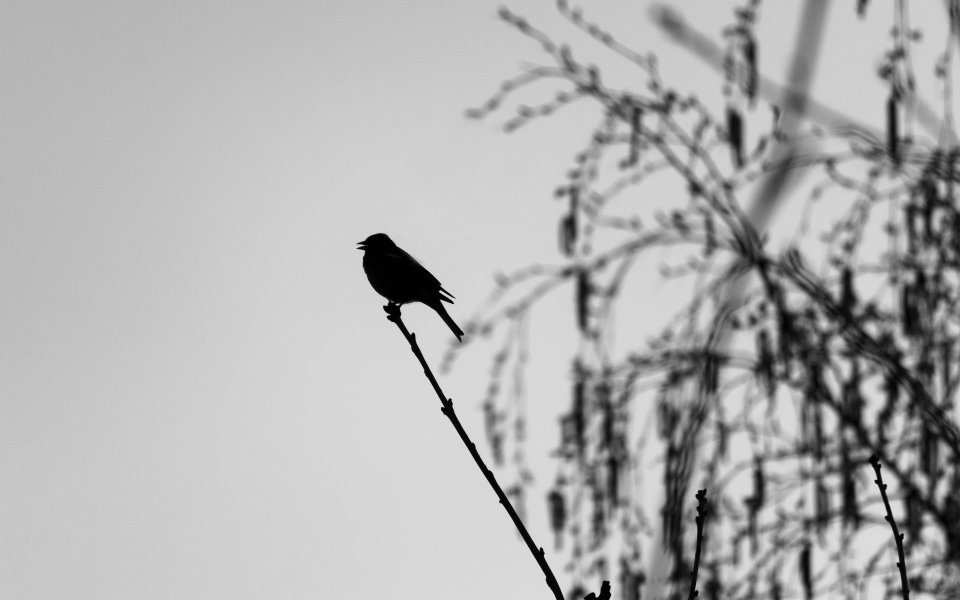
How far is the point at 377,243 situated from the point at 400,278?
0.21 m

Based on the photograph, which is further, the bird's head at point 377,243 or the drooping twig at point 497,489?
the bird's head at point 377,243

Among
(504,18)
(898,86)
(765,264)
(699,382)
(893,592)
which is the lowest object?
(893,592)

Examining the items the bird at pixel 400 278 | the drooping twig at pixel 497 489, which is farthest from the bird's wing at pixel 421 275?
the drooping twig at pixel 497 489

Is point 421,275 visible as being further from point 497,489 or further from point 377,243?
point 497,489

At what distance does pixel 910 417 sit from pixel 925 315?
12.2 inches

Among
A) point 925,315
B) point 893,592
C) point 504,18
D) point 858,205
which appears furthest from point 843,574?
point 504,18

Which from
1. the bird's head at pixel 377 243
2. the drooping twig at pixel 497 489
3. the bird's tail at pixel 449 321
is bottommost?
the drooping twig at pixel 497 489

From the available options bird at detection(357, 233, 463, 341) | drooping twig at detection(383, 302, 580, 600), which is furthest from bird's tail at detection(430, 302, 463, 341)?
drooping twig at detection(383, 302, 580, 600)

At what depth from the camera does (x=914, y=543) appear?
358cm

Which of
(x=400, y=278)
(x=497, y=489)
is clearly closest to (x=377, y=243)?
(x=400, y=278)

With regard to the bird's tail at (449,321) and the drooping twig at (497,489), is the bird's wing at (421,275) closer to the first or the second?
the bird's tail at (449,321)

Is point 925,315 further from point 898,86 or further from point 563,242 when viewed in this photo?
point 563,242

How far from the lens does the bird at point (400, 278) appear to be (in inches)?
152

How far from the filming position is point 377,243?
13.2 ft
